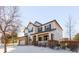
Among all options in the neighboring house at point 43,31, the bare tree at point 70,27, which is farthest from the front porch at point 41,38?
the bare tree at point 70,27

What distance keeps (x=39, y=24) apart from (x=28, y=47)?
0.46m

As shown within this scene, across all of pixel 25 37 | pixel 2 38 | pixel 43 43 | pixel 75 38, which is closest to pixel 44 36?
pixel 43 43

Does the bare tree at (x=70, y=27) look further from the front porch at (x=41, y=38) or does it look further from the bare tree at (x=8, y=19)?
the bare tree at (x=8, y=19)

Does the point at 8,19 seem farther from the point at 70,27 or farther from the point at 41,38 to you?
the point at 70,27

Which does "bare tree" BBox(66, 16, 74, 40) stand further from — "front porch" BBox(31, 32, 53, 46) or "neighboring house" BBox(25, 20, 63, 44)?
"front porch" BBox(31, 32, 53, 46)

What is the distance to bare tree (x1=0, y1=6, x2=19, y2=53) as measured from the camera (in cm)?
288

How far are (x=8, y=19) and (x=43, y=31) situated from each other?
2.16 feet

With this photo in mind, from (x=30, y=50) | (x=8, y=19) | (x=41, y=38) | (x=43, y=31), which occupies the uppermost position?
(x=8, y=19)

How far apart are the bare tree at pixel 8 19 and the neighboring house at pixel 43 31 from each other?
0.26m

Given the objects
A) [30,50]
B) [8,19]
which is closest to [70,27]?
[30,50]

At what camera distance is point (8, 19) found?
2.89m

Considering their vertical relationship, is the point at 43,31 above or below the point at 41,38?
above
